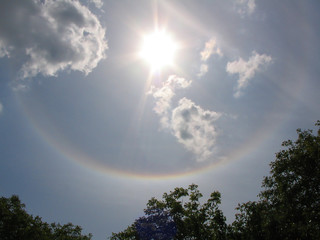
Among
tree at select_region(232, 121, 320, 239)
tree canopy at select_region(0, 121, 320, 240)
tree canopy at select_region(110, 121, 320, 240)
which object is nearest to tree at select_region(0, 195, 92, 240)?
tree canopy at select_region(0, 121, 320, 240)

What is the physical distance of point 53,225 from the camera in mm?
41188

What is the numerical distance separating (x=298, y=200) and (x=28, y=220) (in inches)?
1516

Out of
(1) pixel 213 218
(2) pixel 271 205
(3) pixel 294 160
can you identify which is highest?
(3) pixel 294 160

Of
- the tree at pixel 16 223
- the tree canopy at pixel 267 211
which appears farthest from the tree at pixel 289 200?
the tree at pixel 16 223

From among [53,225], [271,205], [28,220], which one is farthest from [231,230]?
[53,225]

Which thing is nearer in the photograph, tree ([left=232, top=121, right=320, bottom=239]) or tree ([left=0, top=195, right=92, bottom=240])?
tree ([left=232, top=121, right=320, bottom=239])

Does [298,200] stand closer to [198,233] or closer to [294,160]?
[294,160]

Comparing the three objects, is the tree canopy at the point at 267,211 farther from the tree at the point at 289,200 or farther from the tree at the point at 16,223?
the tree at the point at 16,223

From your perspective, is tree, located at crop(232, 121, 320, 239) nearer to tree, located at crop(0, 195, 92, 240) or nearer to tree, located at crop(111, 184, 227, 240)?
tree, located at crop(111, 184, 227, 240)

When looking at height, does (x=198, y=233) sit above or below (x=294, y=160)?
below

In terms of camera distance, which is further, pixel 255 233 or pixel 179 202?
pixel 179 202

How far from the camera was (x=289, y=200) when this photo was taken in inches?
981

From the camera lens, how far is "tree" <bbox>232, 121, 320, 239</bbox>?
23.1m

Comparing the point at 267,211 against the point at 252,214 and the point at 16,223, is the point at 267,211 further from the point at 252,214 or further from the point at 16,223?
the point at 16,223
